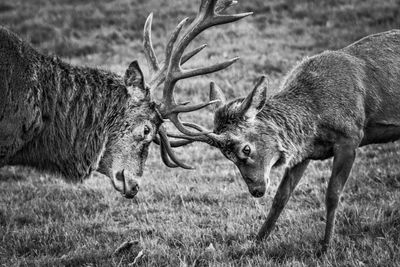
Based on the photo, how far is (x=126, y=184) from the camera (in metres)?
5.45

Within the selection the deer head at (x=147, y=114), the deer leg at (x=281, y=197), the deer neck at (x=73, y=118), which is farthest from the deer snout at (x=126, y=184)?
the deer leg at (x=281, y=197)

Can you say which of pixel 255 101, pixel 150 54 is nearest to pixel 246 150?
pixel 255 101

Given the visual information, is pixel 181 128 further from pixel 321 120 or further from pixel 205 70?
pixel 321 120

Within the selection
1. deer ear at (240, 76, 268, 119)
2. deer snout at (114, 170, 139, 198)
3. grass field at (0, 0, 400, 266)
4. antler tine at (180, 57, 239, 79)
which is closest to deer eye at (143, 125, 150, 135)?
deer snout at (114, 170, 139, 198)

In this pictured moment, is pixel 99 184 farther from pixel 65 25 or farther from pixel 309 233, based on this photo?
pixel 65 25

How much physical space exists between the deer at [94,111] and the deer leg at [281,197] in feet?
3.52

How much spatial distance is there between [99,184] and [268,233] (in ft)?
9.48

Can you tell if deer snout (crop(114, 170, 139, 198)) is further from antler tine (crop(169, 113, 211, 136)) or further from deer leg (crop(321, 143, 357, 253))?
deer leg (crop(321, 143, 357, 253))

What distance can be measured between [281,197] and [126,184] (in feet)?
5.56

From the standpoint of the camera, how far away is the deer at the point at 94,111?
5.39m

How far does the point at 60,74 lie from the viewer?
5.66 metres

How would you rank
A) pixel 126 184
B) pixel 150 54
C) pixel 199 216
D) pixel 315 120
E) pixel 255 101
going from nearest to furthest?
1. pixel 126 184
2. pixel 255 101
3. pixel 315 120
4. pixel 150 54
5. pixel 199 216

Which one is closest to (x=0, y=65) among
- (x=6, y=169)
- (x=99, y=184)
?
(x=99, y=184)

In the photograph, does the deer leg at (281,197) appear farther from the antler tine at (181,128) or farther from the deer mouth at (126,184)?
the deer mouth at (126,184)
